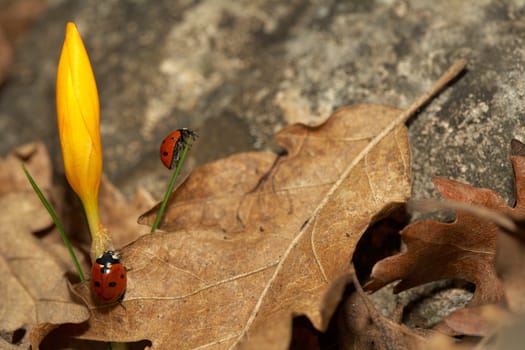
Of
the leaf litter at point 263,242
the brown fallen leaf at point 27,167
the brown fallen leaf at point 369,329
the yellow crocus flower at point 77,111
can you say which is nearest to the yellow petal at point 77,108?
the yellow crocus flower at point 77,111

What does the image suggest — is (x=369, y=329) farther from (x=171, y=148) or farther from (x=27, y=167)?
(x=27, y=167)

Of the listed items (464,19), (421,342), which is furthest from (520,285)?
(464,19)

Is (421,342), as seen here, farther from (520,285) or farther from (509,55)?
(509,55)

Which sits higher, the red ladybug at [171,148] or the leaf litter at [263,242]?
the red ladybug at [171,148]

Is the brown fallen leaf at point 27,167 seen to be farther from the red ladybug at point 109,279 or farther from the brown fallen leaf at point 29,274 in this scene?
the red ladybug at point 109,279

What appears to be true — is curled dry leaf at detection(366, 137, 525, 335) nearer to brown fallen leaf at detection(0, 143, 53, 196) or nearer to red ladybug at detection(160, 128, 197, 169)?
red ladybug at detection(160, 128, 197, 169)

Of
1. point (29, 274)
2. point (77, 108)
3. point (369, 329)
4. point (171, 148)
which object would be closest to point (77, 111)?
point (77, 108)

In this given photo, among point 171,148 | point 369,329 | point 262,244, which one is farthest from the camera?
point 171,148

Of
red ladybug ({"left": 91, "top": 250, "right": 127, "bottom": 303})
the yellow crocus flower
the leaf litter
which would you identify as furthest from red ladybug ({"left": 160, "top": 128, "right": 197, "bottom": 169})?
red ladybug ({"left": 91, "top": 250, "right": 127, "bottom": 303})
